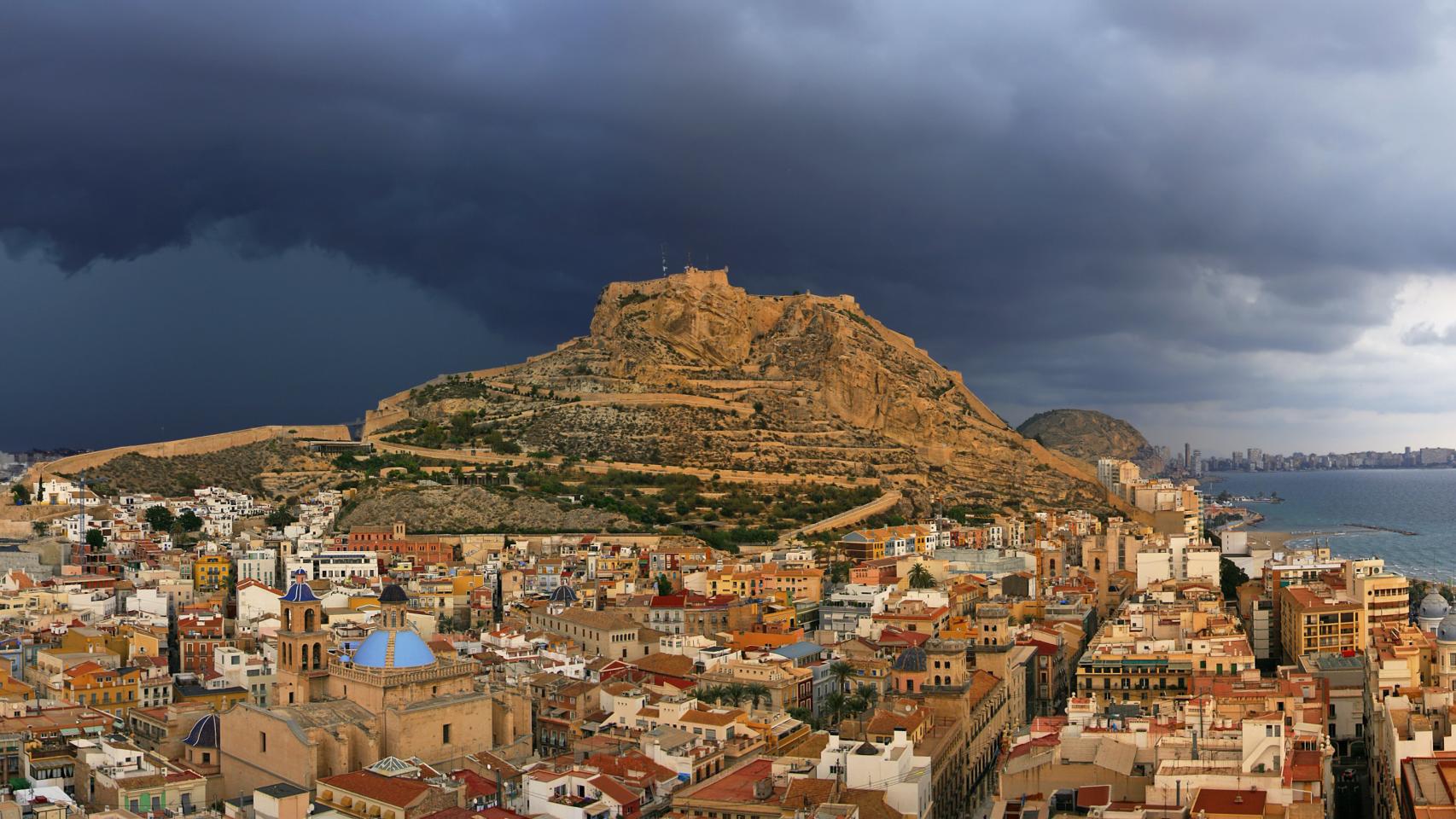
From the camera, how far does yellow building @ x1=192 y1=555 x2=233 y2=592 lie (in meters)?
50.1

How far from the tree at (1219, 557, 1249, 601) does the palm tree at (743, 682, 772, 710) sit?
2002cm

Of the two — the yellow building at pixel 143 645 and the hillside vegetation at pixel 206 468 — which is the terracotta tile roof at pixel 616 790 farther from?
the hillside vegetation at pixel 206 468

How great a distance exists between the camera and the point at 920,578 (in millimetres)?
50969

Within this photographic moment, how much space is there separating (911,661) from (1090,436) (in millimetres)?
124813

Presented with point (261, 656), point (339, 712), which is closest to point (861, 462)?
point (261, 656)

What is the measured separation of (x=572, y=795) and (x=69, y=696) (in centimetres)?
1439

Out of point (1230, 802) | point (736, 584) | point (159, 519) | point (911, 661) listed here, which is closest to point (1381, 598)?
point (911, 661)

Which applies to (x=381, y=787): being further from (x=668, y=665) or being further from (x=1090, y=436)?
(x=1090, y=436)

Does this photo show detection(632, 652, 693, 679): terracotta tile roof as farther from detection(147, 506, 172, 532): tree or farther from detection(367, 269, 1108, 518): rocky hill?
detection(367, 269, 1108, 518): rocky hill

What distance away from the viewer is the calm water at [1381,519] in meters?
84.4

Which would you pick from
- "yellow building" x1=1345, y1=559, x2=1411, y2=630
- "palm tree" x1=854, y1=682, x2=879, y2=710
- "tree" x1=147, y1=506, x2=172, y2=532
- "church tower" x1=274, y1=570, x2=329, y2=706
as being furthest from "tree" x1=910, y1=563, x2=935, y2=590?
"tree" x1=147, y1=506, x2=172, y2=532

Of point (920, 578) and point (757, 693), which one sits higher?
point (920, 578)

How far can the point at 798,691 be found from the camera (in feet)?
112

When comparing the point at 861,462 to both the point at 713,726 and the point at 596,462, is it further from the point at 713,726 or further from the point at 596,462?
the point at 713,726
